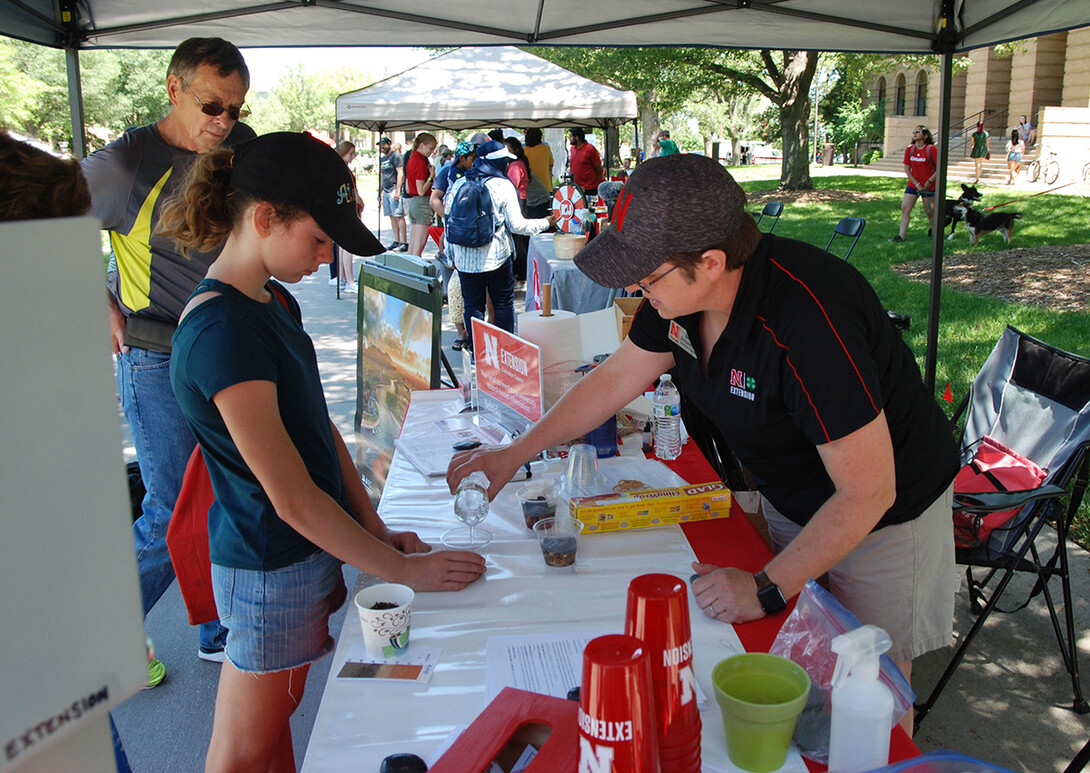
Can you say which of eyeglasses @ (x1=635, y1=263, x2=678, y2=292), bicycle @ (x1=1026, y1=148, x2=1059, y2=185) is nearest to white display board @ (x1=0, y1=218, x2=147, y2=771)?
eyeglasses @ (x1=635, y1=263, x2=678, y2=292)

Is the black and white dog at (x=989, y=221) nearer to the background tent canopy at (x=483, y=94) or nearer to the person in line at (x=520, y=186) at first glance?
the background tent canopy at (x=483, y=94)

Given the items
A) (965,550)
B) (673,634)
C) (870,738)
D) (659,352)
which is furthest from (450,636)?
(965,550)

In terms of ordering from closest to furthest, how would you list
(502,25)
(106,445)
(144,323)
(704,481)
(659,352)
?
1. (106,445)
2. (659,352)
3. (704,481)
4. (144,323)
5. (502,25)

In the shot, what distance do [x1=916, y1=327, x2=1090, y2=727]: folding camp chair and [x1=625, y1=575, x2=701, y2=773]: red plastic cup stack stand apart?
178 cm

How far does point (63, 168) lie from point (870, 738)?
45.6 inches

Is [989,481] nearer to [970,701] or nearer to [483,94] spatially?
[970,701]

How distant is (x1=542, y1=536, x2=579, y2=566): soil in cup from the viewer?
5.76ft

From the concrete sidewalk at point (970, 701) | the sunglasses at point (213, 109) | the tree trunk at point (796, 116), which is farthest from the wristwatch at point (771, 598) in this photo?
the tree trunk at point (796, 116)

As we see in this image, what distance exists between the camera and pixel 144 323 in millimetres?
2502

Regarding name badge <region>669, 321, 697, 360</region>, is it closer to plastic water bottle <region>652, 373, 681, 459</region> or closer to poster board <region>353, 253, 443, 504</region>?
plastic water bottle <region>652, 373, 681, 459</region>

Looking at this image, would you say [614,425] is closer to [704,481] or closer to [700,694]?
[704,481]

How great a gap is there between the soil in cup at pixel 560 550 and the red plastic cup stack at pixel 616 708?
2.82 feet

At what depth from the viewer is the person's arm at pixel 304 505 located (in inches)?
55.7

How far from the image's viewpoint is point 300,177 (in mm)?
1478
